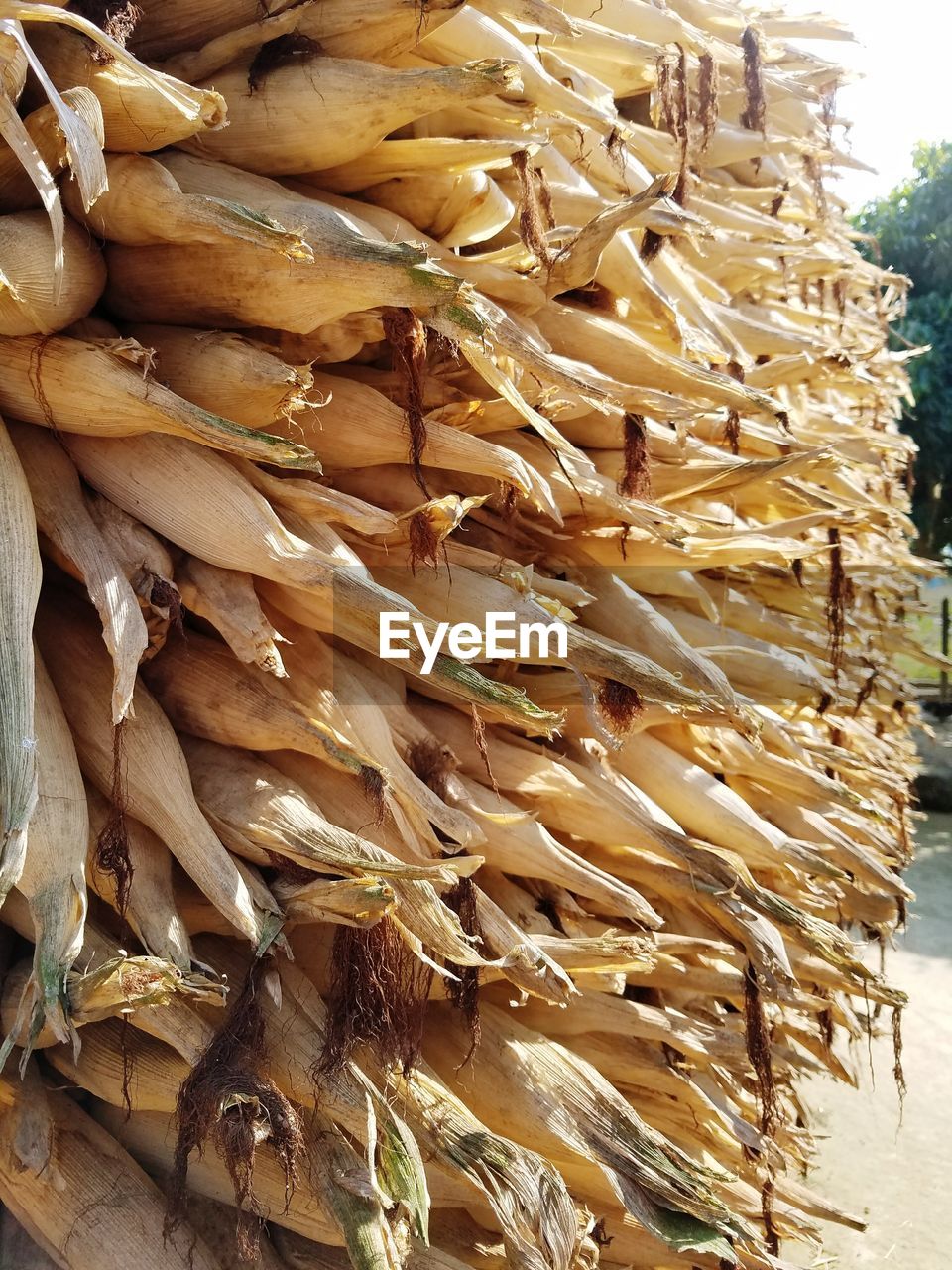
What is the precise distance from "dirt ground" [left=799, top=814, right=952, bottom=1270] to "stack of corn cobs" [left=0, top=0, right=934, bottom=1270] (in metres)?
0.84

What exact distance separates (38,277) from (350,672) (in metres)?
0.50

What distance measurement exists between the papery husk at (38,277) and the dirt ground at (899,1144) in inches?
69.4

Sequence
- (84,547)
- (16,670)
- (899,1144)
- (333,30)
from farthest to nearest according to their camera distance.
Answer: (899,1144) < (333,30) < (84,547) < (16,670)

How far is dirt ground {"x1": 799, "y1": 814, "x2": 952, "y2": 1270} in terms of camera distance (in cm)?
220

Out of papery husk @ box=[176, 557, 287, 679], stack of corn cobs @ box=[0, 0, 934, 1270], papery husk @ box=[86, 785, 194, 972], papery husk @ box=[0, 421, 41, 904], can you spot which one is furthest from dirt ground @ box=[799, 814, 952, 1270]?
papery husk @ box=[0, 421, 41, 904]

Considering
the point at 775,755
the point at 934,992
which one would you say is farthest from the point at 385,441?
the point at 934,992

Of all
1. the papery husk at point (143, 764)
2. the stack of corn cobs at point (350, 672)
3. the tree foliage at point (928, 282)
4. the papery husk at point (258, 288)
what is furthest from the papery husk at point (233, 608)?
the tree foliage at point (928, 282)

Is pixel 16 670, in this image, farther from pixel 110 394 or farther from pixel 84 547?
pixel 110 394

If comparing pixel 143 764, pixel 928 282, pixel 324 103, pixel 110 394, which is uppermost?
pixel 324 103

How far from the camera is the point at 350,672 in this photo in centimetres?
120

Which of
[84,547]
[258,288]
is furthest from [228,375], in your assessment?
[84,547]

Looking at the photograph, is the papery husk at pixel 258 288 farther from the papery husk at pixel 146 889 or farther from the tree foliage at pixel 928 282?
the tree foliage at pixel 928 282

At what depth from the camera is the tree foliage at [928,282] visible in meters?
7.25

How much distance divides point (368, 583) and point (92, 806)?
1.16 ft
